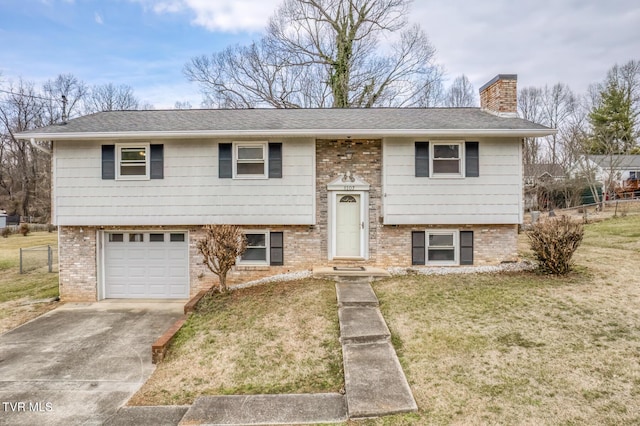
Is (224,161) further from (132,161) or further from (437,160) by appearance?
(437,160)

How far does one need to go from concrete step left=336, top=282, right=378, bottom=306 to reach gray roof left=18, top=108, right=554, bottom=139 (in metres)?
4.00

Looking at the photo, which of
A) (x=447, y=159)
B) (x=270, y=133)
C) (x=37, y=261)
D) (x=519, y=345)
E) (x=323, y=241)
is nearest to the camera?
(x=519, y=345)

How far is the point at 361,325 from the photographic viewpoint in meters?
6.19

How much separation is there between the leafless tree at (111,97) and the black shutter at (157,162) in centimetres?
3079

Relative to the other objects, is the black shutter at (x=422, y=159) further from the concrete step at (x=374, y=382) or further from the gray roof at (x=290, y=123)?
the concrete step at (x=374, y=382)

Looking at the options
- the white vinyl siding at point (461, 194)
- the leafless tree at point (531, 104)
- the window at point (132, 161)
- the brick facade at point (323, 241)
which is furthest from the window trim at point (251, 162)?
the leafless tree at point (531, 104)

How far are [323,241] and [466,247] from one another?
13.6ft

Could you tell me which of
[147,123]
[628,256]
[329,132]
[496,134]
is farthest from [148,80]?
[628,256]

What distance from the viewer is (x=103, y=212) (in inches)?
373

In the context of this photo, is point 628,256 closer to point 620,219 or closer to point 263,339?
point 620,219

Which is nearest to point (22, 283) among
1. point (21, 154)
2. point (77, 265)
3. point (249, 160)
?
point (77, 265)

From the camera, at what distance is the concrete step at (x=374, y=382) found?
4.04 m

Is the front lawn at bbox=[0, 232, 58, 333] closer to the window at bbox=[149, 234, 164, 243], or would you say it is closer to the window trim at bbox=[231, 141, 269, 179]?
the window at bbox=[149, 234, 164, 243]

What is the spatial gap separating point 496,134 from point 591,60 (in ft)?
105
